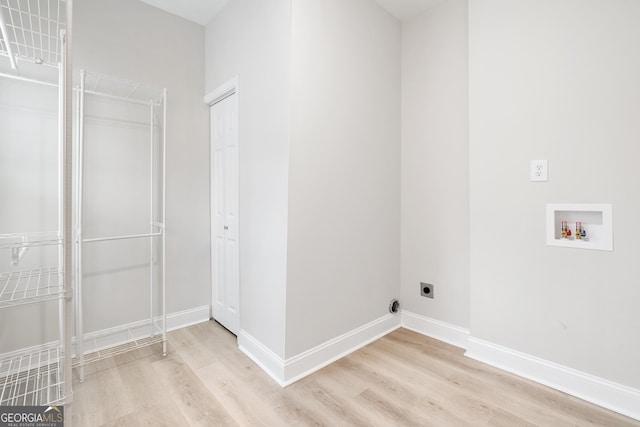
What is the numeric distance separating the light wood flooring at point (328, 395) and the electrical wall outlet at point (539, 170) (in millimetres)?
1266

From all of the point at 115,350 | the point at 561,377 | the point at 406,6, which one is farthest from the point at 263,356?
the point at 406,6

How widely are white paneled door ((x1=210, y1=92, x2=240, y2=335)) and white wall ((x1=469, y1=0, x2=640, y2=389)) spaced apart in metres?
1.82

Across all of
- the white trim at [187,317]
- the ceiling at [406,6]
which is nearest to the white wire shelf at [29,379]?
the white trim at [187,317]

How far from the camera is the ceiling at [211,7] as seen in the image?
7.99 feet

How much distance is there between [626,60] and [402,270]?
6.41 feet

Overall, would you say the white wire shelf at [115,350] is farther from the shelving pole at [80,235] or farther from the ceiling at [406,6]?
the ceiling at [406,6]

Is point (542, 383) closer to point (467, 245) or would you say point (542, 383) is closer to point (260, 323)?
point (467, 245)

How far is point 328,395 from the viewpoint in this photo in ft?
5.82

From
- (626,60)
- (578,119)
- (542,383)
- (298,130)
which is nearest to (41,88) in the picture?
(298,130)

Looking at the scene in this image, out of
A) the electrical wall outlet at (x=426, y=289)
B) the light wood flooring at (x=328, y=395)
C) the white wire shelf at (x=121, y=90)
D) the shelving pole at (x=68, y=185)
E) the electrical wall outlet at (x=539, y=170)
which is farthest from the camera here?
the electrical wall outlet at (x=426, y=289)

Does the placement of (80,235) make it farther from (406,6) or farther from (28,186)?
(406,6)

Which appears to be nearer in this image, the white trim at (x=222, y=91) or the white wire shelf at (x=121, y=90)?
the white wire shelf at (x=121, y=90)

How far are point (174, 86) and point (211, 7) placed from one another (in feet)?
2.34

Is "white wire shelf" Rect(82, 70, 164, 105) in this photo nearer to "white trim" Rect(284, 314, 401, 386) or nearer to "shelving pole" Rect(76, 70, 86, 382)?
"shelving pole" Rect(76, 70, 86, 382)
